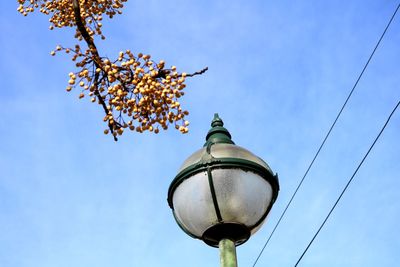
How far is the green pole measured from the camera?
4578 millimetres

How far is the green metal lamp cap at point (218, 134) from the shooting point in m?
5.46

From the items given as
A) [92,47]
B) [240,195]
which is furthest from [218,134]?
[92,47]

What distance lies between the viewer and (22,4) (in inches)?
409

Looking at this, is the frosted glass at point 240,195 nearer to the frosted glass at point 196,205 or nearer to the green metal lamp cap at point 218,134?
the frosted glass at point 196,205

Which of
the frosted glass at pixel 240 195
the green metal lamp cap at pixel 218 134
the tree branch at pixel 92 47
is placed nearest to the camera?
the frosted glass at pixel 240 195

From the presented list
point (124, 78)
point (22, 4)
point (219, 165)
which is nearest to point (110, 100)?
point (124, 78)

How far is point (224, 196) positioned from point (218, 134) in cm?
99

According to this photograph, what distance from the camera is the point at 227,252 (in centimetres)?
467

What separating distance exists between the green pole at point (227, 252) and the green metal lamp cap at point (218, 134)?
37.8 inches

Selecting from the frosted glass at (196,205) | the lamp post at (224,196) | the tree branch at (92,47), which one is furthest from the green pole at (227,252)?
the tree branch at (92,47)

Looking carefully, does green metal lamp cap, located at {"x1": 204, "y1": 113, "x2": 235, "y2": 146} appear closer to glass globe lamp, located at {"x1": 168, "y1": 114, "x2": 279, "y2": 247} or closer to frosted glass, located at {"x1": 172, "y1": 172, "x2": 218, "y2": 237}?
glass globe lamp, located at {"x1": 168, "y1": 114, "x2": 279, "y2": 247}

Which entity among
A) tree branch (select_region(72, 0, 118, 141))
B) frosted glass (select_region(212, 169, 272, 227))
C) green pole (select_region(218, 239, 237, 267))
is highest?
tree branch (select_region(72, 0, 118, 141))

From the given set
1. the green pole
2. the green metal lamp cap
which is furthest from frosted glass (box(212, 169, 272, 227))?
the green metal lamp cap

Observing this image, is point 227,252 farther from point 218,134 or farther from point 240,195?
point 218,134
